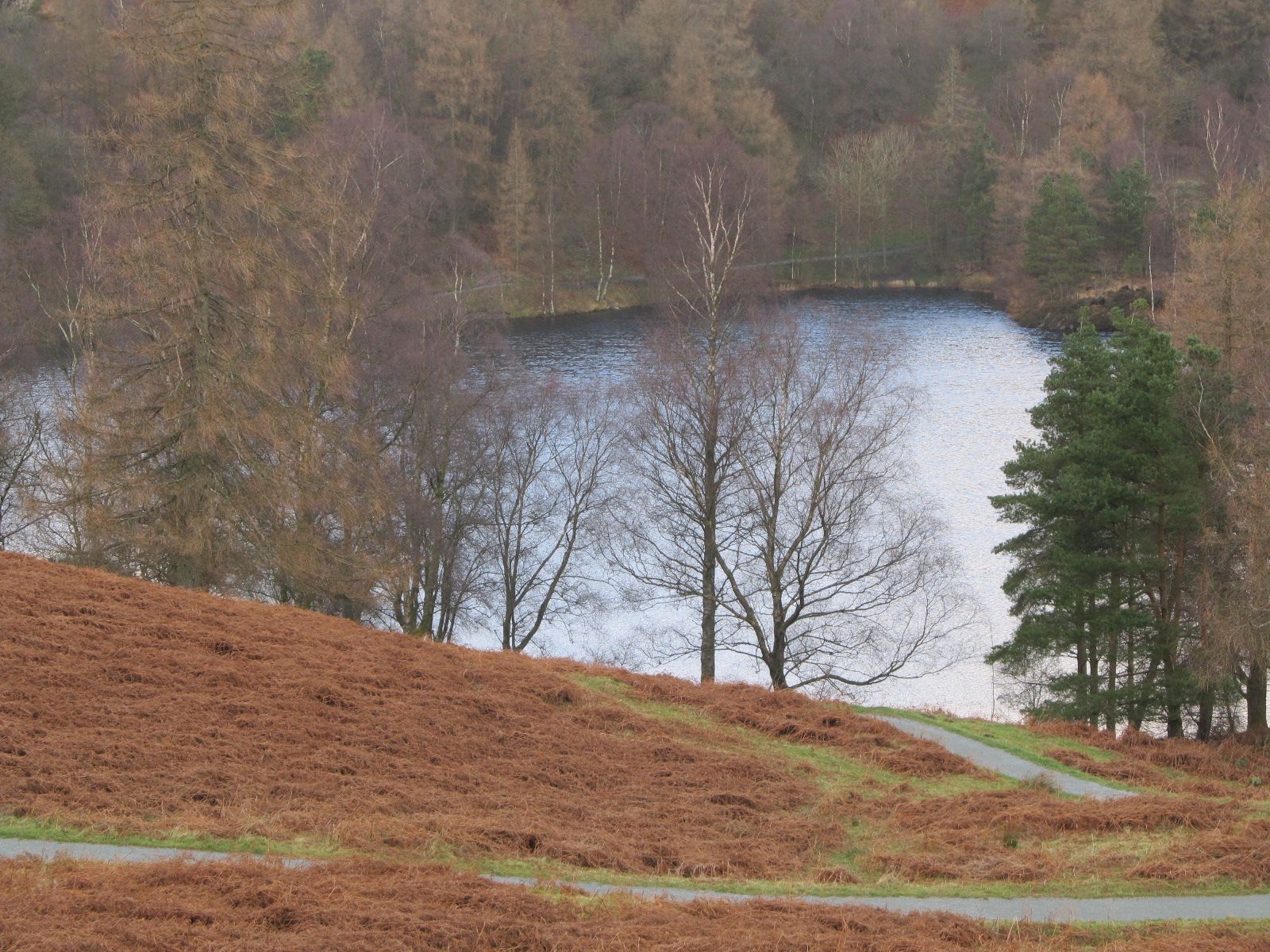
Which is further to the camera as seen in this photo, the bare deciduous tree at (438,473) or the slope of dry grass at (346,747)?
the bare deciduous tree at (438,473)

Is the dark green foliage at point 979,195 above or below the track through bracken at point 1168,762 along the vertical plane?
above

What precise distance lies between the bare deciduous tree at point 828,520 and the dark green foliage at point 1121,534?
4.13 metres

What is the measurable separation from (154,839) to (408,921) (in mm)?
2659

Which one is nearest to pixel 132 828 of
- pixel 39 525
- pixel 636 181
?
pixel 39 525

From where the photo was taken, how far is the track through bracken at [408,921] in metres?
7.14

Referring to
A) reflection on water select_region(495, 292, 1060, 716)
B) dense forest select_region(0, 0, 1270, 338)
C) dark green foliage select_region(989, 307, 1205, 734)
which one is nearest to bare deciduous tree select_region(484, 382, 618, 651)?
reflection on water select_region(495, 292, 1060, 716)

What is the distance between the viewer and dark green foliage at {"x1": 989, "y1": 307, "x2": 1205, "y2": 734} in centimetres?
2378

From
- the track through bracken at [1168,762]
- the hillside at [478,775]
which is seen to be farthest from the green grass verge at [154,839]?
the track through bracken at [1168,762]

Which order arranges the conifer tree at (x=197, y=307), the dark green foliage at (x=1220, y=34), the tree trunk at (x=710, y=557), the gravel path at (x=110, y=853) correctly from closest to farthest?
the gravel path at (x=110, y=853) → the conifer tree at (x=197, y=307) → the tree trunk at (x=710, y=557) → the dark green foliage at (x=1220, y=34)

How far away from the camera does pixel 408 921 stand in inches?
296

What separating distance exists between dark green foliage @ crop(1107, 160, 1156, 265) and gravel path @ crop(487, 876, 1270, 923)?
60406mm

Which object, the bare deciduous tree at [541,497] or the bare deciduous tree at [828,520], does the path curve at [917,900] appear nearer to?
the bare deciduous tree at [828,520]

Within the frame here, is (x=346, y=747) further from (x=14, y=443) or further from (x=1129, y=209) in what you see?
(x=1129, y=209)

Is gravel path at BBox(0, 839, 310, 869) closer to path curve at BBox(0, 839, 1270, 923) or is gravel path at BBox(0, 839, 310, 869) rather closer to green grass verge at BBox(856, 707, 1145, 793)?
path curve at BBox(0, 839, 1270, 923)
